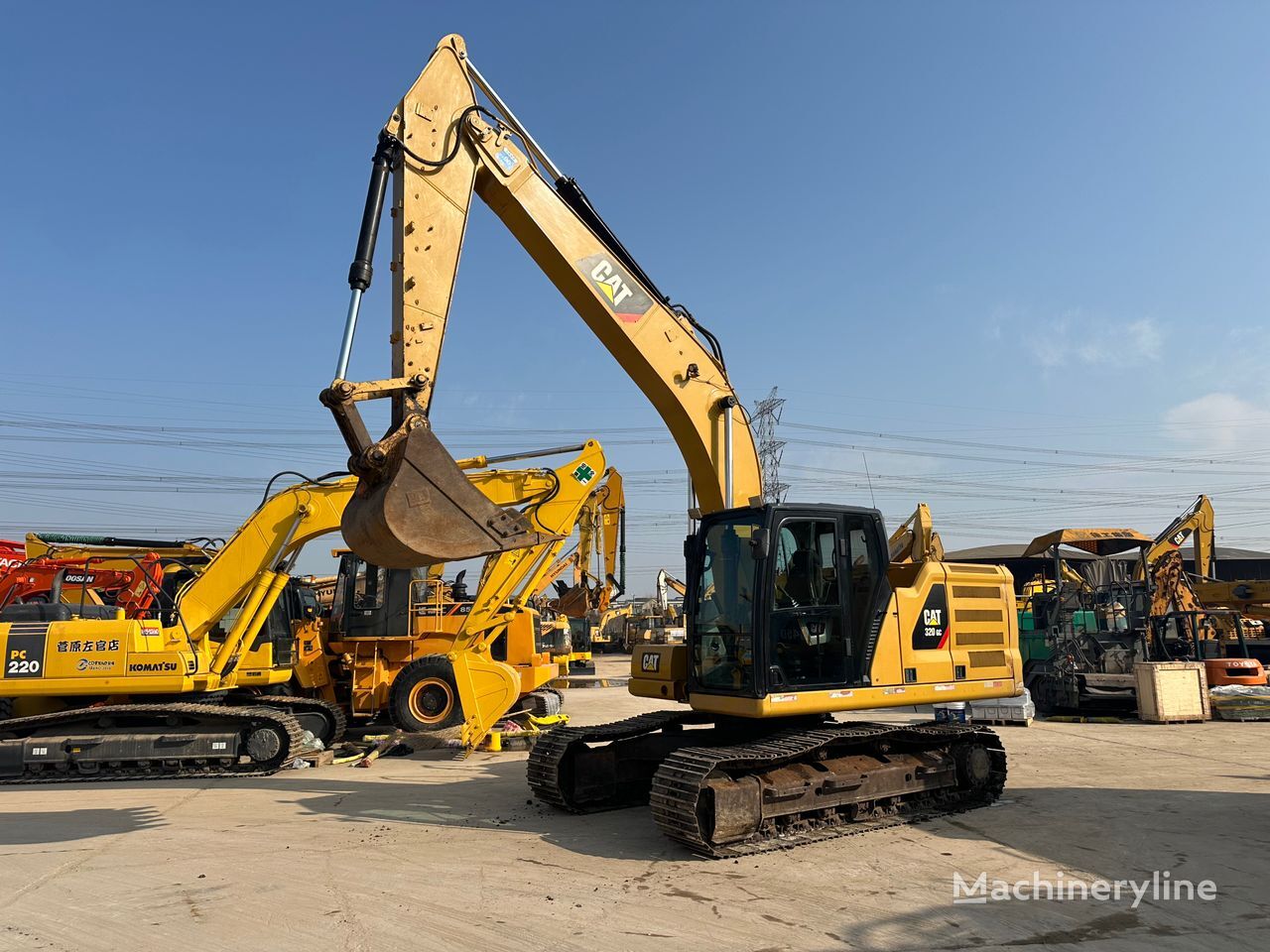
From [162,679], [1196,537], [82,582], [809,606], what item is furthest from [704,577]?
[1196,537]

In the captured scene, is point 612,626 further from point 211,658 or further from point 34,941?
point 34,941

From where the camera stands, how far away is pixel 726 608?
7016 millimetres

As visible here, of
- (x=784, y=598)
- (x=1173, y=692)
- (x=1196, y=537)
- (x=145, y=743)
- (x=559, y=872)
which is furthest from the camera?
(x=1196, y=537)

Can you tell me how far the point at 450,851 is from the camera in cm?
640

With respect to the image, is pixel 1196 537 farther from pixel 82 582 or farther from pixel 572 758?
pixel 82 582

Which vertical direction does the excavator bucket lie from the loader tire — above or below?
above

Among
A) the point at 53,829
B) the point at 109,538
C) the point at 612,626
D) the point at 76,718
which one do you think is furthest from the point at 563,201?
the point at 612,626

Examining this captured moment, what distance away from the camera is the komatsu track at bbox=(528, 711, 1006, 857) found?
20.4 feet

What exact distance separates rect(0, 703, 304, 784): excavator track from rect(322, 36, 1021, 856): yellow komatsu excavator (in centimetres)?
422

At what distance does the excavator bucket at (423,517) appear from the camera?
5.37 metres

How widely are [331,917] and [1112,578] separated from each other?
18.4 metres

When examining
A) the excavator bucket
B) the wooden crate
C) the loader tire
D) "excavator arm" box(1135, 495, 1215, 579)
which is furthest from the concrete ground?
"excavator arm" box(1135, 495, 1215, 579)

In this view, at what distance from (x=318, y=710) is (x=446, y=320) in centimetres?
706
